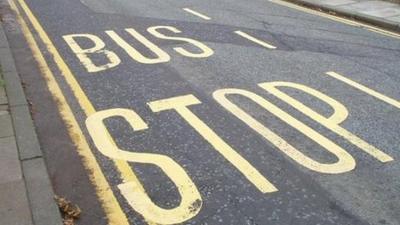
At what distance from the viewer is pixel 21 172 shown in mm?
4418

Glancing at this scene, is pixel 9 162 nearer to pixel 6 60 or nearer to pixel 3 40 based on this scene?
pixel 6 60

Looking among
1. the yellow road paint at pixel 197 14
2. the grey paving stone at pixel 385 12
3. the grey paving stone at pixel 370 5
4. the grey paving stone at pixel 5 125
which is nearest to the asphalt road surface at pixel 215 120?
the grey paving stone at pixel 5 125

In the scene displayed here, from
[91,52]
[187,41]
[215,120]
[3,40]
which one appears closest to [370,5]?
[187,41]

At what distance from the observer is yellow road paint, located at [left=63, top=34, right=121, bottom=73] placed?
782cm

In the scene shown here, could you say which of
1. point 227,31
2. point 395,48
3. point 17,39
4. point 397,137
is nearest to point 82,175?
point 397,137

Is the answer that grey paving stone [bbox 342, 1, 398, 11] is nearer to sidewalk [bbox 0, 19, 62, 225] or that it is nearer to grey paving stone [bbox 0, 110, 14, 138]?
sidewalk [bbox 0, 19, 62, 225]

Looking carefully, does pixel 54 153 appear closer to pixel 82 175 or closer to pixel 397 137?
pixel 82 175

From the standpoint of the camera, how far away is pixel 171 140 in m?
5.35

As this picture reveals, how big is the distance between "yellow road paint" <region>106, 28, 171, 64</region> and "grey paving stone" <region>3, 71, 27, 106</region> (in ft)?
6.79

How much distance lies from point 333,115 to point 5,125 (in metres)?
3.72

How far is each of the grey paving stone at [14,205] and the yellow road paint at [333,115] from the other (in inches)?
130

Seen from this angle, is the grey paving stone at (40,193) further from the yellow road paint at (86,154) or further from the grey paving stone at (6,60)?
the grey paving stone at (6,60)

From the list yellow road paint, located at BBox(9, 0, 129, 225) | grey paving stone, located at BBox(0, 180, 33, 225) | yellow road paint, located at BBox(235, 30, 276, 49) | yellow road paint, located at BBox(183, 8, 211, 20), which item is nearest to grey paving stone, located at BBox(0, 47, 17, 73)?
yellow road paint, located at BBox(9, 0, 129, 225)

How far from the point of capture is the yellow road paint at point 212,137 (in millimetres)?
4594
